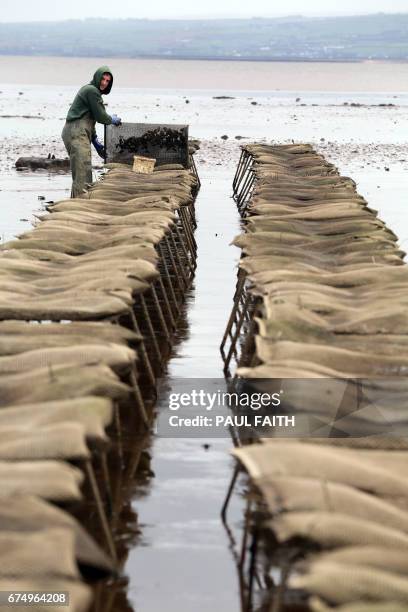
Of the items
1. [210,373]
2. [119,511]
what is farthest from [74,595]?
[210,373]

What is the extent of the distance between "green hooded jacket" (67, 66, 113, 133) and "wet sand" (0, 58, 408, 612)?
70.4 inches

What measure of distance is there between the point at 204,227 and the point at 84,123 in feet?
8.58

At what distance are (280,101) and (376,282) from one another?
68.5 meters

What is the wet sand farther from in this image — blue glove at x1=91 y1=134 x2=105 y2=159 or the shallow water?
blue glove at x1=91 y1=134 x2=105 y2=159

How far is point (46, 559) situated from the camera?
4.66 meters

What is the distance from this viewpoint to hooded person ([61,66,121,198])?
1750cm

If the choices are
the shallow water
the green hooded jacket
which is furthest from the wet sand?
the green hooded jacket

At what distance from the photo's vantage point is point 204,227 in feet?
63.6

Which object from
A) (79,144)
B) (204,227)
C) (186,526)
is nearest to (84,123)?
(79,144)

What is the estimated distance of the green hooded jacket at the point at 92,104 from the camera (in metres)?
17.4

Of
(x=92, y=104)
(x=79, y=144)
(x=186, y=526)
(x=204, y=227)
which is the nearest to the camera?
(x=186, y=526)

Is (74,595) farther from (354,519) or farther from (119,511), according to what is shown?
(119,511)

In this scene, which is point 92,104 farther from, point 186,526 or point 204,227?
point 186,526

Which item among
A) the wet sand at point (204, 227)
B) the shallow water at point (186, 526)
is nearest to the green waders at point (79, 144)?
the wet sand at point (204, 227)
